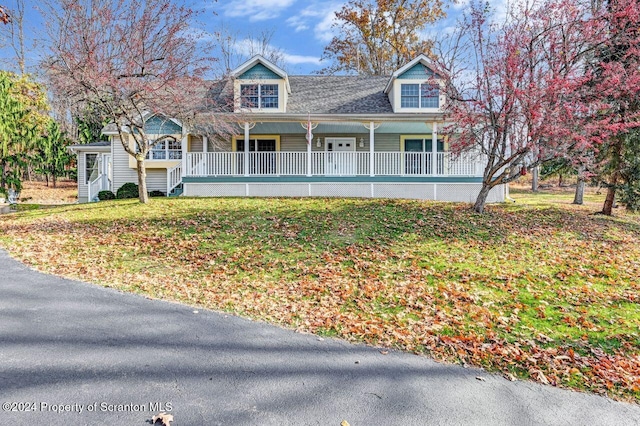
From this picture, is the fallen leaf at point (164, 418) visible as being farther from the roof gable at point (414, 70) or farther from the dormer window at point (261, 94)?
the roof gable at point (414, 70)

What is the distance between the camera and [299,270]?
697 cm

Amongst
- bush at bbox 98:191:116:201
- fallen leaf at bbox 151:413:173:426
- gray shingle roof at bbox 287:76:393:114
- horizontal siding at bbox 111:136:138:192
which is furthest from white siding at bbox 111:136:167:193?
fallen leaf at bbox 151:413:173:426

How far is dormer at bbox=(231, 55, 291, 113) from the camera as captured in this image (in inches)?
665

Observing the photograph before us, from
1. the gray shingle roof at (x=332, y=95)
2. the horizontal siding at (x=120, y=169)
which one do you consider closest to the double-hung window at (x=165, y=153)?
the horizontal siding at (x=120, y=169)

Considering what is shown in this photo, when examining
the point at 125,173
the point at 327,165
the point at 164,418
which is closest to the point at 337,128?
the point at 327,165

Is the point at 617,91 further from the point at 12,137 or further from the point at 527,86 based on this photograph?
the point at 12,137

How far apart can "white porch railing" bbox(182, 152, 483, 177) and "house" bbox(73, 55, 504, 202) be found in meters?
0.04

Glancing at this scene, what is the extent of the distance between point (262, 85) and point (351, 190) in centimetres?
652

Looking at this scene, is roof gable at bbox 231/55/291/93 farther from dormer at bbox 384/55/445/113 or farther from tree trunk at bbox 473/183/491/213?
tree trunk at bbox 473/183/491/213

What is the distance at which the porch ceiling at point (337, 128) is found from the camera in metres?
17.1

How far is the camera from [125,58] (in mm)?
11914

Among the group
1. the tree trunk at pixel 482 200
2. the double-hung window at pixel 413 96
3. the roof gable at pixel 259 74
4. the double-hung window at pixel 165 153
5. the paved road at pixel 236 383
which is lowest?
the paved road at pixel 236 383

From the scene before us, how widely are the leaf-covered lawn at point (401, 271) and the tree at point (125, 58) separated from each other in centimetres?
364

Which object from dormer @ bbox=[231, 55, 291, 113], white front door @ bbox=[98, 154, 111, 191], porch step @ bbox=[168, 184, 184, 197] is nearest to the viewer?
dormer @ bbox=[231, 55, 291, 113]
